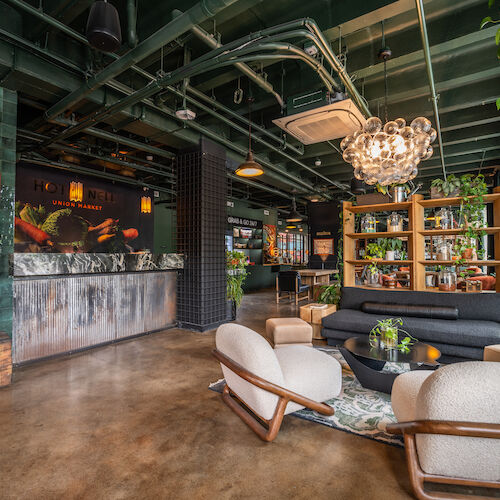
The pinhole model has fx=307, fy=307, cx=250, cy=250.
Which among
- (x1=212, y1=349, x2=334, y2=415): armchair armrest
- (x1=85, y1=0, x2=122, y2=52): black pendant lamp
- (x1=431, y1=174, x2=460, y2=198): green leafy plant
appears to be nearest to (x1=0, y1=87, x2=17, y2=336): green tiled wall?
(x1=85, y1=0, x2=122, y2=52): black pendant lamp

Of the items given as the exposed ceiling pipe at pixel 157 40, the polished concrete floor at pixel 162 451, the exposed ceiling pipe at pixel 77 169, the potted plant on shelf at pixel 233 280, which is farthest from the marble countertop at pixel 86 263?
the exposed ceiling pipe at pixel 77 169

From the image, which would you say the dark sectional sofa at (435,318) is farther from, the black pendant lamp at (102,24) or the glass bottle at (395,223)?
the black pendant lamp at (102,24)

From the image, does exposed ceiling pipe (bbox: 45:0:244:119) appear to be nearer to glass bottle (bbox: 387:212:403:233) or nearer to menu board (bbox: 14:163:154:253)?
glass bottle (bbox: 387:212:403:233)

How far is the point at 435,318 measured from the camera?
3.89m

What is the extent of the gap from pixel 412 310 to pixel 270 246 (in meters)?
9.57

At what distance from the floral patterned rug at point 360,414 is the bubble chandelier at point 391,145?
2521 mm

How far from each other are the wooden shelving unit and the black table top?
167 centimetres

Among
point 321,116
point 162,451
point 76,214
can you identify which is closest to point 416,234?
point 321,116

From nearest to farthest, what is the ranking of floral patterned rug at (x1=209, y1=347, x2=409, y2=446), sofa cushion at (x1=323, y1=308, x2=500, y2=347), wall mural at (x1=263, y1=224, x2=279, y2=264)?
floral patterned rug at (x1=209, y1=347, x2=409, y2=446) < sofa cushion at (x1=323, y1=308, x2=500, y2=347) < wall mural at (x1=263, y1=224, x2=279, y2=264)

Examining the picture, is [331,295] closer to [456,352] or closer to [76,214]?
[456,352]

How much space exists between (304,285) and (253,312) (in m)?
2.17

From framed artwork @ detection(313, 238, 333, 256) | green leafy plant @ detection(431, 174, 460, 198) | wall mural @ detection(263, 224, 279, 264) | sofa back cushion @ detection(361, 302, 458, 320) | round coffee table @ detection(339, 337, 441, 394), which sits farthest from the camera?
wall mural @ detection(263, 224, 279, 264)

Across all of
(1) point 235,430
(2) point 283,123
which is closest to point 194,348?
(1) point 235,430

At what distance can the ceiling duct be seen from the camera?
3619 mm
